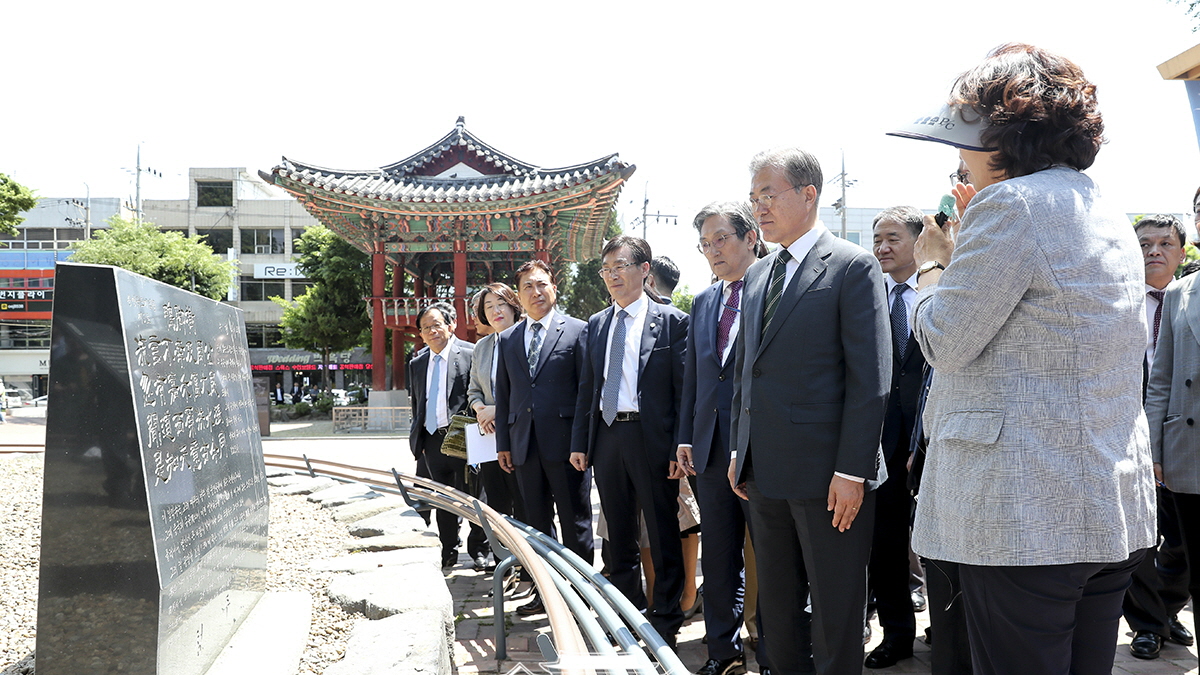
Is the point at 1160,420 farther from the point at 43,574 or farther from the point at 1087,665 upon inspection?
the point at 43,574

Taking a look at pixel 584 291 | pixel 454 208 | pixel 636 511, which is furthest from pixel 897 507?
pixel 584 291

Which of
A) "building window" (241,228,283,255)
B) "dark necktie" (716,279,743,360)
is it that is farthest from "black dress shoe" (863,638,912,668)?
"building window" (241,228,283,255)

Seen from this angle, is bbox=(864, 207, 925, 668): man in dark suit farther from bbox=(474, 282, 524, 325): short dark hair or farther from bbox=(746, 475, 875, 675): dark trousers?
bbox=(474, 282, 524, 325): short dark hair

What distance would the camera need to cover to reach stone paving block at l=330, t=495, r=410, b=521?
188 inches

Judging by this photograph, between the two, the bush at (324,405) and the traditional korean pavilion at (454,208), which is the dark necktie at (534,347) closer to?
the traditional korean pavilion at (454,208)

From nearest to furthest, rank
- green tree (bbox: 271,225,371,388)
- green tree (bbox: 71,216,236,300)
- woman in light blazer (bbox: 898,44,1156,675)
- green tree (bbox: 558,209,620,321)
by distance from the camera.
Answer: woman in light blazer (bbox: 898,44,1156,675)
green tree (bbox: 271,225,371,388)
green tree (bbox: 71,216,236,300)
green tree (bbox: 558,209,620,321)

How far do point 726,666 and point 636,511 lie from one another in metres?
0.98

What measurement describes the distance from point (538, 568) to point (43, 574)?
4.52ft

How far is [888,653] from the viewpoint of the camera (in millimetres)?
3334

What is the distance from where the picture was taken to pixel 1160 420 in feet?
10.2

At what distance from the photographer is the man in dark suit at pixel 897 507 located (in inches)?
133

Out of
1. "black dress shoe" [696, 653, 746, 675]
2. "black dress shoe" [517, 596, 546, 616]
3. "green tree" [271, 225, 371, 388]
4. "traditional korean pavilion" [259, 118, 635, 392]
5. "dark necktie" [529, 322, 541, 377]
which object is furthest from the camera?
"green tree" [271, 225, 371, 388]

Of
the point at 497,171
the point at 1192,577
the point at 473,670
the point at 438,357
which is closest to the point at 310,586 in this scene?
the point at 473,670

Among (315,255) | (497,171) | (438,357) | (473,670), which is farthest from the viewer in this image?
(315,255)
